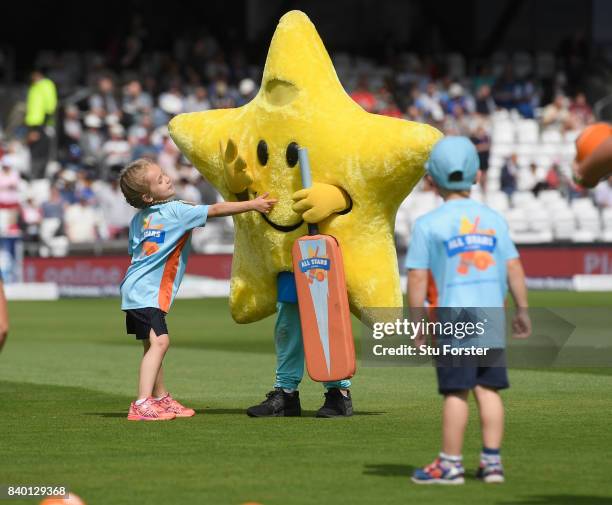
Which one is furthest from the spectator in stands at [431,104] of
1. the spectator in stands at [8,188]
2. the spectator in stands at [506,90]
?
the spectator in stands at [8,188]

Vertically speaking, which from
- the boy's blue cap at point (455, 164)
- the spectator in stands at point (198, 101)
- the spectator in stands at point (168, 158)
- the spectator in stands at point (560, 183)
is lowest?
the boy's blue cap at point (455, 164)

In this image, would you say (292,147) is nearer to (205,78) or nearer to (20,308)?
(20,308)

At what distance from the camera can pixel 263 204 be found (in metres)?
9.48

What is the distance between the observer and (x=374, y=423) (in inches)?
368

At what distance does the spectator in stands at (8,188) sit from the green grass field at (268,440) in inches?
476

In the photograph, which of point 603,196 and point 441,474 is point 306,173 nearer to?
point 441,474

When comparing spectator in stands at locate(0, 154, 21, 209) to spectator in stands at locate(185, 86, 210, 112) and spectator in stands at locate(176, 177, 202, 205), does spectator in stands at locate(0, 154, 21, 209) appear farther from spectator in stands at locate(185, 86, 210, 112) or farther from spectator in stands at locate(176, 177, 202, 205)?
spectator in stands at locate(185, 86, 210, 112)

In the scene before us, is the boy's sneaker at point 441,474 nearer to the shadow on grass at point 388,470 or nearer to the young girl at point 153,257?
the shadow on grass at point 388,470

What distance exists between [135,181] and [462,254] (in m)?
3.09

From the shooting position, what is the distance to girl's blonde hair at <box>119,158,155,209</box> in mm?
9555

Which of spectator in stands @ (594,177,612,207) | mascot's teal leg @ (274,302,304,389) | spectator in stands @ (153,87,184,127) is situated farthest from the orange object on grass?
spectator in stands @ (153,87,184,127)

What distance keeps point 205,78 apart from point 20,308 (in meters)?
11.0

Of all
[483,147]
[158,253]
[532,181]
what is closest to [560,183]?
Answer: [532,181]

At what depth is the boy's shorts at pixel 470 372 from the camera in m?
6.86
